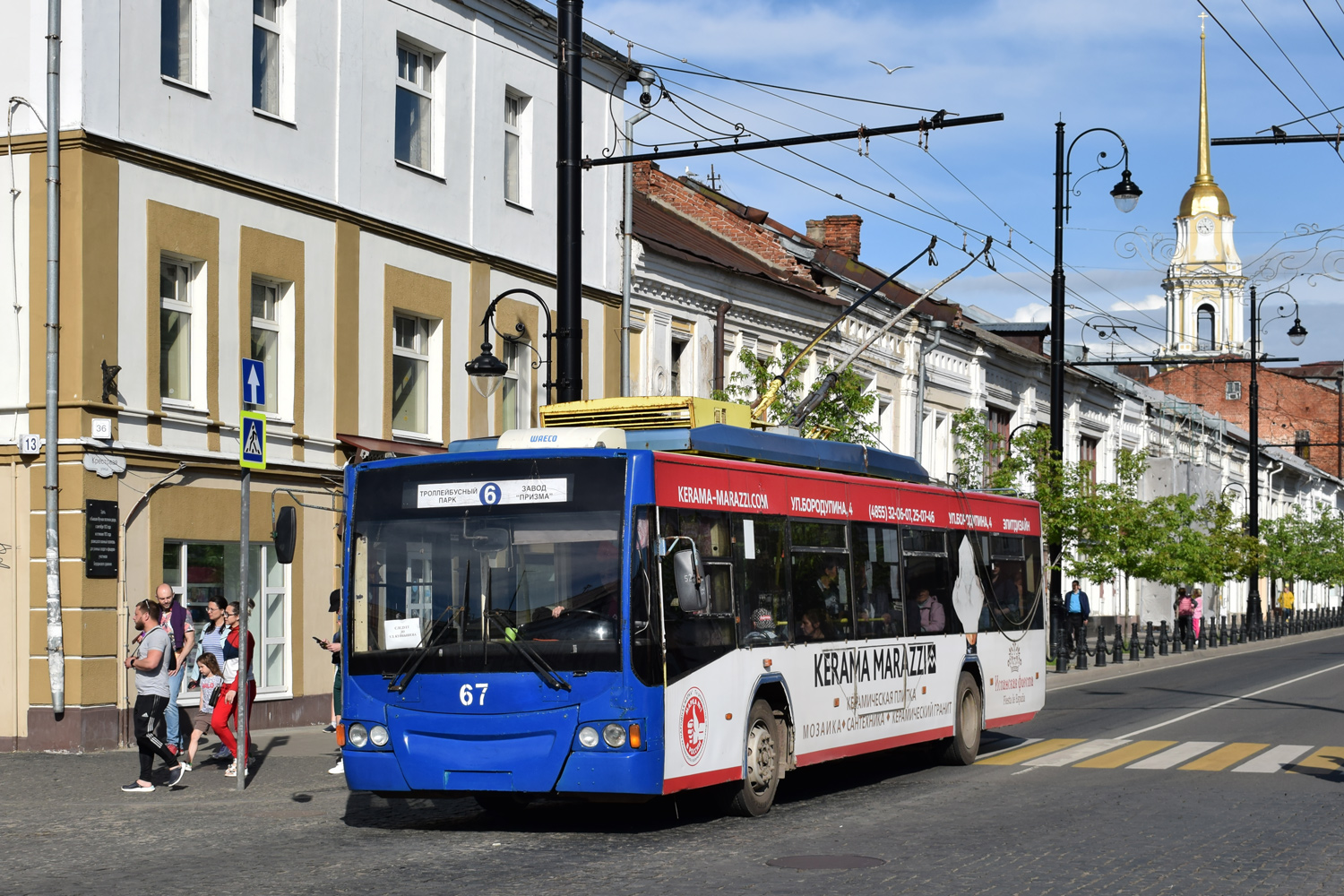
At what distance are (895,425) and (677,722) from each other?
31782 millimetres

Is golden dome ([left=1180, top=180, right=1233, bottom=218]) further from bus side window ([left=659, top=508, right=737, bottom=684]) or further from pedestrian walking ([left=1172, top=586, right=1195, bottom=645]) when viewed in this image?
bus side window ([left=659, top=508, right=737, bottom=684])

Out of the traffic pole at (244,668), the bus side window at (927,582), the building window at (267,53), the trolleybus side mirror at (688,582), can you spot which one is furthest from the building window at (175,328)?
the trolleybus side mirror at (688,582)

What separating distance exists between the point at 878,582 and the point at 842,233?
33.4m

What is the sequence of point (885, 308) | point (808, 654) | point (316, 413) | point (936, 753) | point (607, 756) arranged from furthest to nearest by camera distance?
point (885, 308), point (316, 413), point (936, 753), point (808, 654), point (607, 756)

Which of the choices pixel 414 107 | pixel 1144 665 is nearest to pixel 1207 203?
pixel 1144 665

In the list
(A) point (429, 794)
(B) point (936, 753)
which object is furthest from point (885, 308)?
(A) point (429, 794)

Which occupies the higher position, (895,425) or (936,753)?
(895,425)

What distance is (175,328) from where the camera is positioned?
1975 centimetres

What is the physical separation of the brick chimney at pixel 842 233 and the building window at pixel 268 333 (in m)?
27.8

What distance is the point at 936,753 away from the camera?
17.2 metres

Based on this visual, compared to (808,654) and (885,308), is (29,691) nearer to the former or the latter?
(808,654)

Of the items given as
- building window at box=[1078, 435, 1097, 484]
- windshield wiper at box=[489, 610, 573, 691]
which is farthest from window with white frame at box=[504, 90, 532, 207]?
building window at box=[1078, 435, 1097, 484]

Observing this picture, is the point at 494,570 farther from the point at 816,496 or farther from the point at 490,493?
the point at 816,496

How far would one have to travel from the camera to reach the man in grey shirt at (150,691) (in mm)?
14641
